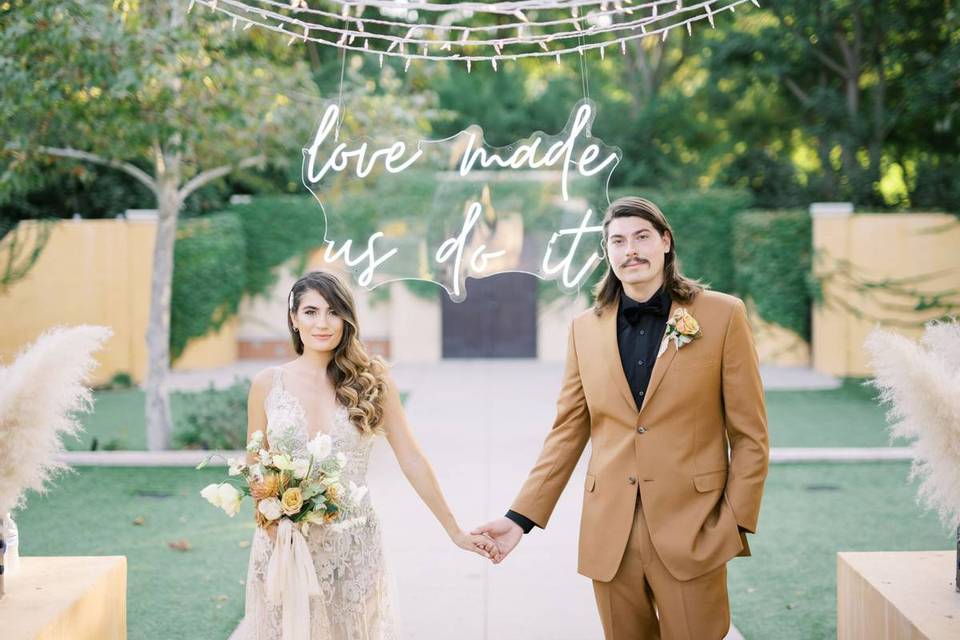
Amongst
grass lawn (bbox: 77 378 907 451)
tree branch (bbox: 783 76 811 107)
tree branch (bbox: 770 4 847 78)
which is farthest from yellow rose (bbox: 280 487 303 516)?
tree branch (bbox: 783 76 811 107)

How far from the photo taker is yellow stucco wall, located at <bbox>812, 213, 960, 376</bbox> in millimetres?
16219

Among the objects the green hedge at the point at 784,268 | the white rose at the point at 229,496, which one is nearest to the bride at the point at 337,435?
the white rose at the point at 229,496

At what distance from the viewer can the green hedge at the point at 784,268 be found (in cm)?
1783

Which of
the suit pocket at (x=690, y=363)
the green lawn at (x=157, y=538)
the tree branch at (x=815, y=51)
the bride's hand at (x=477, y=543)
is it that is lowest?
the green lawn at (x=157, y=538)

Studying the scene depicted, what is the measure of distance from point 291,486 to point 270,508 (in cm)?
10

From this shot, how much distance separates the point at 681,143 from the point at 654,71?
8.11ft

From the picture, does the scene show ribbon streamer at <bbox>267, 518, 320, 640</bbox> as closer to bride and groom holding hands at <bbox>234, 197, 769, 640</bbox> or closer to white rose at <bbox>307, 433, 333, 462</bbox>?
bride and groom holding hands at <bbox>234, 197, 769, 640</bbox>

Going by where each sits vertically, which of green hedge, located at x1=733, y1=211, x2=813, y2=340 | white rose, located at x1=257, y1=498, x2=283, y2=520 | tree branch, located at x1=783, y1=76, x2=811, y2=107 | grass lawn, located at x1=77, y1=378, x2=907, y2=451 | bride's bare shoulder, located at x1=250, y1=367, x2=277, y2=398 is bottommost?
grass lawn, located at x1=77, y1=378, x2=907, y2=451

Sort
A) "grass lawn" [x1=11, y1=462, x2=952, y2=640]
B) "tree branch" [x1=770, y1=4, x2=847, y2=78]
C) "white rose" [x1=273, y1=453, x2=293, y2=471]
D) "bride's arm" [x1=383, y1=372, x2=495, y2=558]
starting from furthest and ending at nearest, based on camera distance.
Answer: "tree branch" [x1=770, y1=4, x2=847, y2=78] < "grass lawn" [x1=11, y1=462, x2=952, y2=640] < "bride's arm" [x1=383, y1=372, x2=495, y2=558] < "white rose" [x1=273, y1=453, x2=293, y2=471]

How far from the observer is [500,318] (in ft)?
64.6

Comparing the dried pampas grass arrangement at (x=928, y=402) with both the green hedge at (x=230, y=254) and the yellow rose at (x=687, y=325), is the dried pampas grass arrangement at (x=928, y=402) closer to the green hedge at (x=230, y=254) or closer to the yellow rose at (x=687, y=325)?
the yellow rose at (x=687, y=325)

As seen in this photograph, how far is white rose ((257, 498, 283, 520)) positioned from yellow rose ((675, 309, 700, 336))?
1.50 m

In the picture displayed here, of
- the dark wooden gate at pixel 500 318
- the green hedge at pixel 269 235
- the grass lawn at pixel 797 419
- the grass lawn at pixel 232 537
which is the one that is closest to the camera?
the grass lawn at pixel 232 537

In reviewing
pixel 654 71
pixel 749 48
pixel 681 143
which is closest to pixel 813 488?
pixel 749 48
